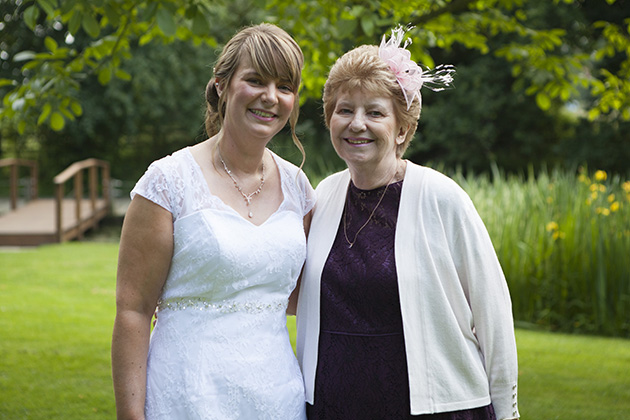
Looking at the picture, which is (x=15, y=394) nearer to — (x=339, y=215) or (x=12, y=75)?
(x=339, y=215)

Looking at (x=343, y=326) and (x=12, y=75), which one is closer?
(x=343, y=326)

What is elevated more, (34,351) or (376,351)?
(376,351)

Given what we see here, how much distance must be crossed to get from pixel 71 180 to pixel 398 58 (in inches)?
947

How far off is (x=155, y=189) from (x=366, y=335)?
902 millimetres

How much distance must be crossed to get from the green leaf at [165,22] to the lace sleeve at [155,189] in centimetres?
132

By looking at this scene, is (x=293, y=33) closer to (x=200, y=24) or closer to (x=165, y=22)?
(x=200, y=24)

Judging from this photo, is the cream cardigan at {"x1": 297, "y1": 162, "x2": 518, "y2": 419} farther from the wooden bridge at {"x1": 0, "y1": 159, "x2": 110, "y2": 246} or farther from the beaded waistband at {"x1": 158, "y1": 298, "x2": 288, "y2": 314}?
the wooden bridge at {"x1": 0, "y1": 159, "x2": 110, "y2": 246}

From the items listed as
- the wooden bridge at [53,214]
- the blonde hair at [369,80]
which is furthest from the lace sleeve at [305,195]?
the wooden bridge at [53,214]

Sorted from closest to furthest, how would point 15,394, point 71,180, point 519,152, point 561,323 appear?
point 15,394
point 561,323
point 519,152
point 71,180

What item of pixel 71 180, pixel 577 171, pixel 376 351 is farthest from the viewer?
pixel 71 180

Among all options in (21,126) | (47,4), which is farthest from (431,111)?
(47,4)

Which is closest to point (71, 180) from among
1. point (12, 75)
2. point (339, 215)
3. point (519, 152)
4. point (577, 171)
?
point (12, 75)

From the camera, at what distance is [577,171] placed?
62.4 ft

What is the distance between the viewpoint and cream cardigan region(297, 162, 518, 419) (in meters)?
2.35
